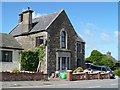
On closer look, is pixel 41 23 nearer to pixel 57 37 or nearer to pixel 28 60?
pixel 57 37

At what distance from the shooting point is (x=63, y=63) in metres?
39.5

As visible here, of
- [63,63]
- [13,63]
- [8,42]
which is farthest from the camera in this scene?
[63,63]

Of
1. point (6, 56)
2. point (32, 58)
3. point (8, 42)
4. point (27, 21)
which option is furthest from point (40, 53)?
point (27, 21)

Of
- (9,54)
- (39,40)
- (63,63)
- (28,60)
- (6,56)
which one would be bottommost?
(63,63)

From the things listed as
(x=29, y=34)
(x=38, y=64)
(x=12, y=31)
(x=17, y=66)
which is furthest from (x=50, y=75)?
(x=12, y=31)

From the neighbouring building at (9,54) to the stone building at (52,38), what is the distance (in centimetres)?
277

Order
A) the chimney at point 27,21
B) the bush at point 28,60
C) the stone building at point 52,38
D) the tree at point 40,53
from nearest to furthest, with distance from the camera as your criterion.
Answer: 1. the bush at point 28,60
2. the tree at point 40,53
3. the stone building at point 52,38
4. the chimney at point 27,21

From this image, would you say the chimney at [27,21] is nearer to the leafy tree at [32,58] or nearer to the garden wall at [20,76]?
the leafy tree at [32,58]

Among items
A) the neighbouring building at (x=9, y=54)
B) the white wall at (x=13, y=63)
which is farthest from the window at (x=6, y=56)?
the white wall at (x=13, y=63)

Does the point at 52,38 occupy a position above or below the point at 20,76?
above

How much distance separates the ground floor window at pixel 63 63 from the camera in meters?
38.7

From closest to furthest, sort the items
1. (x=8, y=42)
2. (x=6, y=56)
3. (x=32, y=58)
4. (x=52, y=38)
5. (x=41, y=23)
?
(x=6, y=56) < (x=32, y=58) < (x=8, y=42) < (x=52, y=38) < (x=41, y=23)

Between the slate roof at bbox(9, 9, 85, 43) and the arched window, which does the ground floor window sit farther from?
the slate roof at bbox(9, 9, 85, 43)

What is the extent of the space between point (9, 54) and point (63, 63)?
26.2 feet
